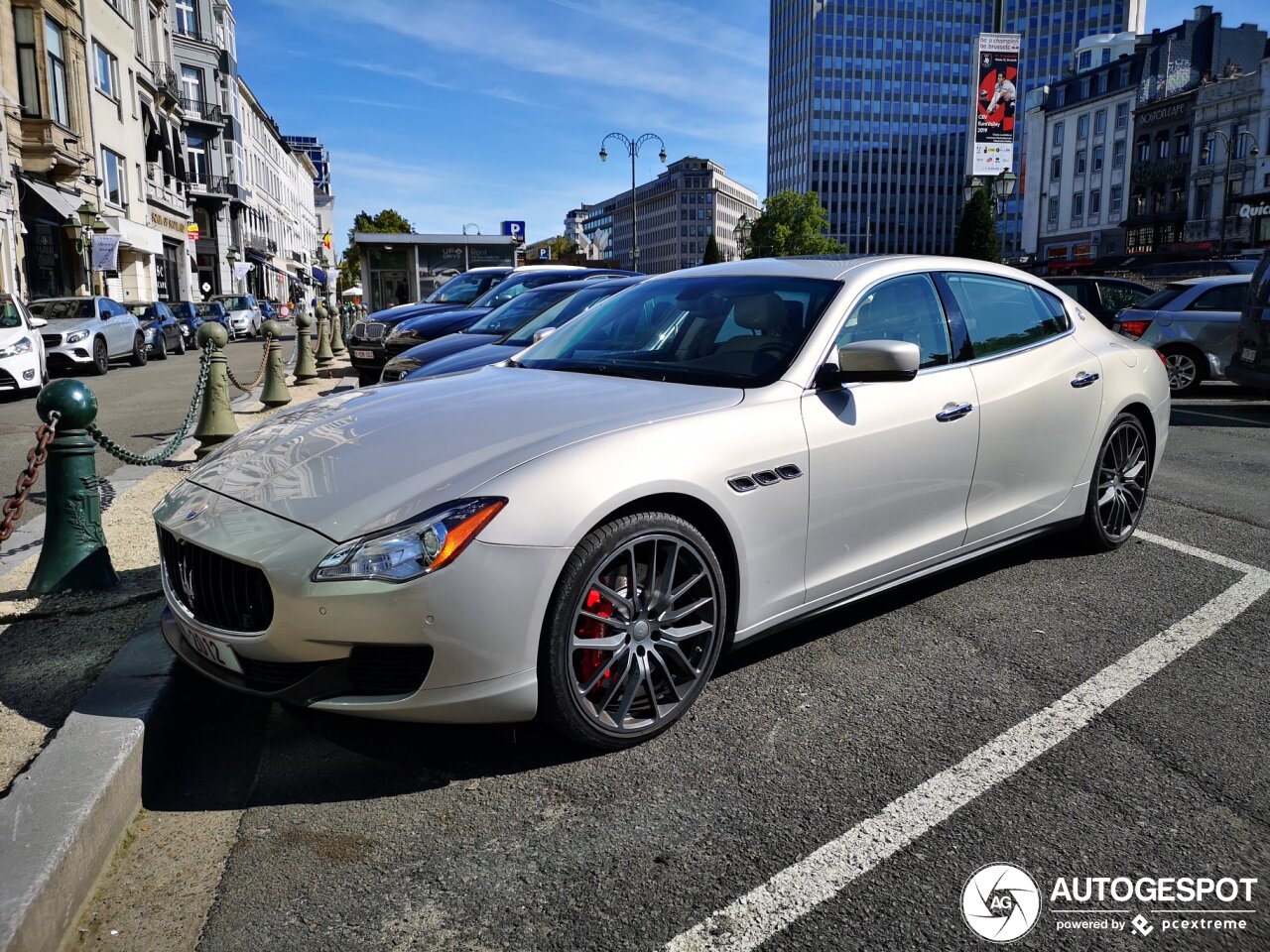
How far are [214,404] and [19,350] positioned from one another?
810 cm

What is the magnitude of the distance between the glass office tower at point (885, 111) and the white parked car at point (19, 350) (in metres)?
131

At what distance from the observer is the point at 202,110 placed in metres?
60.6

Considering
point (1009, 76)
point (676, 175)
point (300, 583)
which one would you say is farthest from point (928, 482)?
point (676, 175)

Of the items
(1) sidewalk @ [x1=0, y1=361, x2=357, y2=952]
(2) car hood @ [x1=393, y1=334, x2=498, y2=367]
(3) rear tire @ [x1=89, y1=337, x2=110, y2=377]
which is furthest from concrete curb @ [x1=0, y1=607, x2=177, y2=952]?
(3) rear tire @ [x1=89, y1=337, x2=110, y2=377]

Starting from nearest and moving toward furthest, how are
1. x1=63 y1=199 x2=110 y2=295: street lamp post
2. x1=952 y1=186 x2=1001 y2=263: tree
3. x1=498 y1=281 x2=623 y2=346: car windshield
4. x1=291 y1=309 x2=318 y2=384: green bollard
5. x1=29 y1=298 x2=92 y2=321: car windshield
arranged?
x1=498 y1=281 x2=623 y2=346: car windshield
x1=291 y1=309 x2=318 y2=384: green bollard
x1=29 y1=298 x2=92 y2=321: car windshield
x1=63 y1=199 x2=110 y2=295: street lamp post
x1=952 y1=186 x2=1001 y2=263: tree

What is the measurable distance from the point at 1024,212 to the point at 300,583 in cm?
8651

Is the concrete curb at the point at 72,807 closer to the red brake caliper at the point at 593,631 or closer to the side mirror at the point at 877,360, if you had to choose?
the red brake caliper at the point at 593,631

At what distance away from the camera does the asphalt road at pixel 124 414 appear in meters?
8.18

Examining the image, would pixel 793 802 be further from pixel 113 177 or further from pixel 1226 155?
pixel 1226 155

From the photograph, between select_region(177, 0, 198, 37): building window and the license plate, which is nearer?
the license plate

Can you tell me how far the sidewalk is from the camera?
214 centimetres

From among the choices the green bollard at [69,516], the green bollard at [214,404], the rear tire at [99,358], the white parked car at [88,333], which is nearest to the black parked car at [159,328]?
the white parked car at [88,333]

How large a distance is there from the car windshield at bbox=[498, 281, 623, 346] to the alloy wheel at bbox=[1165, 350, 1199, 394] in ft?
24.4

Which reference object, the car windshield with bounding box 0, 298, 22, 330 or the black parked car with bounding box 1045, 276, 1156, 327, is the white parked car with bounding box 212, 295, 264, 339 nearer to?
the car windshield with bounding box 0, 298, 22, 330
